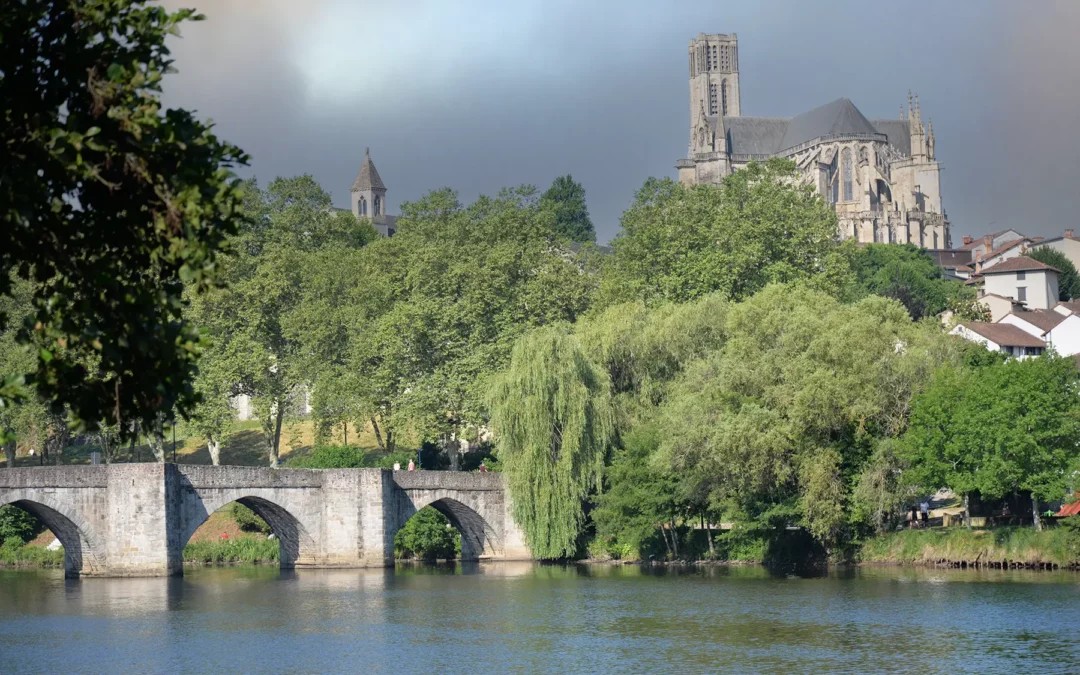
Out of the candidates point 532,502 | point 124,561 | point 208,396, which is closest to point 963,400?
point 532,502

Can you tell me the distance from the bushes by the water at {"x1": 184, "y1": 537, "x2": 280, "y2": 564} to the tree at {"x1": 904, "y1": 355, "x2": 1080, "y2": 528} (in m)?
25.3

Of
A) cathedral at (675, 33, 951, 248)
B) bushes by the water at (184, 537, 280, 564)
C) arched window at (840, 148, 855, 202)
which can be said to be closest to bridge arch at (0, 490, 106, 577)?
bushes by the water at (184, 537, 280, 564)

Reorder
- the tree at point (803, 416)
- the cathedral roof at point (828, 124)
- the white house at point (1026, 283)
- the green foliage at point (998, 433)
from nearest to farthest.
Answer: the green foliage at point (998, 433) < the tree at point (803, 416) < the white house at point (1026, 283) < the cathedral roof at point (828, 124)

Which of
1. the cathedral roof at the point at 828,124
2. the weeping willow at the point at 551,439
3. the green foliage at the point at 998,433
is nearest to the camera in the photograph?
the green foliage at the point at 998,433

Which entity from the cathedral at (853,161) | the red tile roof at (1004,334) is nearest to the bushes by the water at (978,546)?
the red tile roof at (1004,334)

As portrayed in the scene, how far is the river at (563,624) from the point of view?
29.8 metres

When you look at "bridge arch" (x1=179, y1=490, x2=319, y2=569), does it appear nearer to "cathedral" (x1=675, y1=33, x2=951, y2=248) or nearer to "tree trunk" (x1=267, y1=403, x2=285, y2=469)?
"tree trunk" (x1=267, y1=403, x2=285, y2=469)

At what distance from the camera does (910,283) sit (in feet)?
325

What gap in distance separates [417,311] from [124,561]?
740 inches

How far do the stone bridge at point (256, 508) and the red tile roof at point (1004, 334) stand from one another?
3418 centimetres

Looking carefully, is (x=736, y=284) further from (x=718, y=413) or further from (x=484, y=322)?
(x=718, y=413)

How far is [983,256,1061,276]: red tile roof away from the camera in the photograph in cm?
10062

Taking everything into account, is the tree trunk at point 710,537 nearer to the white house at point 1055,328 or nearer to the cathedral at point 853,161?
the white house at point 1055,328

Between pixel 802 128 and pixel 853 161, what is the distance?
10.1m
